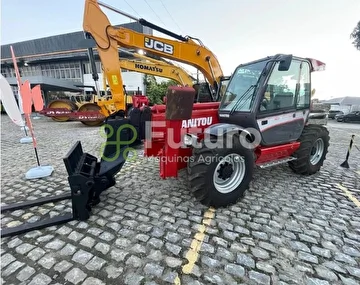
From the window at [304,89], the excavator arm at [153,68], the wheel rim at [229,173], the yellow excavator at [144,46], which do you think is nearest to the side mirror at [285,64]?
the window at [304,89]

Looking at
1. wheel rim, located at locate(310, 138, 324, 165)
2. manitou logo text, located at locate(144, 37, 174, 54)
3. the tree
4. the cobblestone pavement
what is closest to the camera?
the cobblestone pavement

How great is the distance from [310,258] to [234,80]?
117 inches

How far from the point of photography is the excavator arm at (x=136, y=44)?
5898 mm

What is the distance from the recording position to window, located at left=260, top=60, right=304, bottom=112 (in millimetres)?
3385

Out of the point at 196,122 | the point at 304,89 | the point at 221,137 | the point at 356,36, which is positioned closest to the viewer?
the point at 221,137

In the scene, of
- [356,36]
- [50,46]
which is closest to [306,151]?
[356,36]

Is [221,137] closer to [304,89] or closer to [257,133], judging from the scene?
[257,133]

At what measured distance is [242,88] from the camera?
11.7ft

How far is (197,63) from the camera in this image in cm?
656

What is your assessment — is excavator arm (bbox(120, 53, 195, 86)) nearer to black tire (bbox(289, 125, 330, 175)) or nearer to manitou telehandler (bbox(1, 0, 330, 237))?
manitou telehandler (bbox(1, 0, 330, 237))

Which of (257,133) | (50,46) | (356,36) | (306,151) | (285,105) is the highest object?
(50,46)

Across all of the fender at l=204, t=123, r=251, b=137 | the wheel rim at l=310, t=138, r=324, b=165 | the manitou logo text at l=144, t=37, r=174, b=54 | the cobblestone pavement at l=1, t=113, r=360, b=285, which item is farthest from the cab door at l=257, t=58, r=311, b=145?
the manitou logo text at l=144, t=37, r=174, b=54

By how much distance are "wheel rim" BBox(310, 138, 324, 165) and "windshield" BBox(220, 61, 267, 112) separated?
2.25 meters

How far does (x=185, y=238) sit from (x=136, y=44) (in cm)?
564
